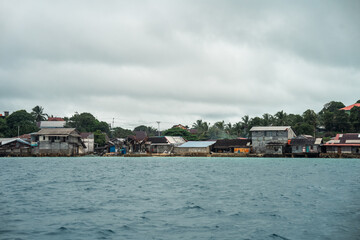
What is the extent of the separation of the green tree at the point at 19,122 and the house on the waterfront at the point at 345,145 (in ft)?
283

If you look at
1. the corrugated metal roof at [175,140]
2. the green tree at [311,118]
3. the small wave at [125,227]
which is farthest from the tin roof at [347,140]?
the small wave at [125,227]

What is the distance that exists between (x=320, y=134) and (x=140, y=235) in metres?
99.2

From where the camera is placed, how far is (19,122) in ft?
387

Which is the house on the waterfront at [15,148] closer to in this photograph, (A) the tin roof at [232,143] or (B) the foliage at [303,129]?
(A) the tin roof at [232,143]

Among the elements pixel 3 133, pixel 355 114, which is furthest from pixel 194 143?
pixel 3 133

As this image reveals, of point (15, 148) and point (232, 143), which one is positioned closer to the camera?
point (15, 148)

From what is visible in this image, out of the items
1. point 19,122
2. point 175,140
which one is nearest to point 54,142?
point 175,140

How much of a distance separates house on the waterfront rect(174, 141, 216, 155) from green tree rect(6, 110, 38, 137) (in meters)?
48.9

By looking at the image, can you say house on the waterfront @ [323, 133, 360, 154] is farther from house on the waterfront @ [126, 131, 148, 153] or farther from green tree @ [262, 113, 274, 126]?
house on the waterfront @ [126, 131, 148, 153]

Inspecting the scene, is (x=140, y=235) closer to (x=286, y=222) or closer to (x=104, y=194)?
(x=286, y=222)

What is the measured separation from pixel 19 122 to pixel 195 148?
6197cm

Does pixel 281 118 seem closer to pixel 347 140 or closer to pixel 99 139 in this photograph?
pixel 347 140

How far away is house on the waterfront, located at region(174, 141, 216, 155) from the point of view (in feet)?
307

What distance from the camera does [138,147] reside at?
102562 millimetres
